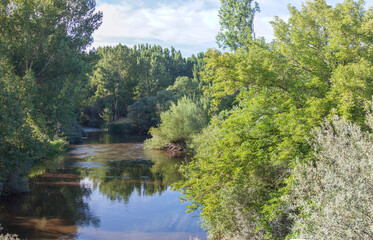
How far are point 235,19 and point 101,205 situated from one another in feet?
98.8

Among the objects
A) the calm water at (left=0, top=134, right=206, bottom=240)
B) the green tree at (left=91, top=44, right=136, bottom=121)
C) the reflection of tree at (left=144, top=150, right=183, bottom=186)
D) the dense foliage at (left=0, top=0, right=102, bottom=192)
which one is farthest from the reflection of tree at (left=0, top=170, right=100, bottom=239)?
the green tree at (left=91, top=44, right=136, bottom=121)

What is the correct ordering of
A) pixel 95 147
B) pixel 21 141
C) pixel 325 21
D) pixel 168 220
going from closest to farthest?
pixel 325 21 < pixel 168 220 < pixel 21 141 < pixel 95 147

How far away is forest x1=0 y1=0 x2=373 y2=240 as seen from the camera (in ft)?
23.4

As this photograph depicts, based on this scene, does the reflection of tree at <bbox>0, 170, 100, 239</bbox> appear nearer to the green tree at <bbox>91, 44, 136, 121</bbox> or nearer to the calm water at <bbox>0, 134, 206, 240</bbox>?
the calm water at <bbox>0, 134, 206, 240</bbox>

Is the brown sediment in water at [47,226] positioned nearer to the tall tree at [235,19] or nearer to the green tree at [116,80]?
the tall tree at [235,19]

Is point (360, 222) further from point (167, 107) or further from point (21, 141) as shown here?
point (167, 107)

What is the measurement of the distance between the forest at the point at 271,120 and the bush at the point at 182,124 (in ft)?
54.5

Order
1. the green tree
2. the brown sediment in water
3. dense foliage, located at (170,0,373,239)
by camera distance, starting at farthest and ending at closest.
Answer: the green tree, the brown sediment in water, dense foliage, located at (170,0,373,239)

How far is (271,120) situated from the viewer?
37.9ft

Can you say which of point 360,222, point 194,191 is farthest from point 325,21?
point 360,222

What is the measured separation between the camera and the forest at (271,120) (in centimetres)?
713

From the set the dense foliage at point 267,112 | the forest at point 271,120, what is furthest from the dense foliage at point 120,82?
the dense foliage at point 267,112

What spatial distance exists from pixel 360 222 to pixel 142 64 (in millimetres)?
81599

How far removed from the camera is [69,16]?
3133cm
